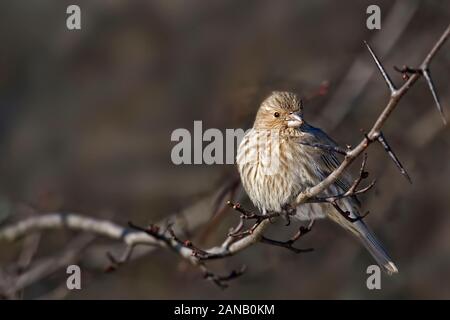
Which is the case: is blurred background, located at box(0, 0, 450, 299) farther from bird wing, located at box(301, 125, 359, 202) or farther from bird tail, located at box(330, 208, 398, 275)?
bird wing, located at box(301, 125, 359, 202)

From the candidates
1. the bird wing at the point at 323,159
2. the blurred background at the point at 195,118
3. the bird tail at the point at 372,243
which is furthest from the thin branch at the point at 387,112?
the blurred background at the point at 195,118

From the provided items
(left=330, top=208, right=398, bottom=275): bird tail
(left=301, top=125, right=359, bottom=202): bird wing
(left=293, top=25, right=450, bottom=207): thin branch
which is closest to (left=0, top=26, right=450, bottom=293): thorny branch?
(left=293, top=25, right=450, bottom=207): thin branch

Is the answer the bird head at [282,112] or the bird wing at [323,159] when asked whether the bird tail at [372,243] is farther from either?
the bird head at [282,112]

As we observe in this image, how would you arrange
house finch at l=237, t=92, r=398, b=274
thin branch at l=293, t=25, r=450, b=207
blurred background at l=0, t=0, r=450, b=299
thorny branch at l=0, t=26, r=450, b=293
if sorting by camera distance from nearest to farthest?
1. thin branch at l=293, t=25, r=450, b=207
2. thorny branch at l=0, t=26, r=450, b=293
3. house finch at l=237, t=92, r=398, b=274
4. blurred background at l=0, t=0, r=450, b=299

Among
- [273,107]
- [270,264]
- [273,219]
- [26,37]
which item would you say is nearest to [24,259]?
[270,264]

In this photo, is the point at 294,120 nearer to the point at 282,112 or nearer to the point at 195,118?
the point at 282,112

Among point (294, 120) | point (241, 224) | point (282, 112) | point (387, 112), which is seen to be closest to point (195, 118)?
point (282, 112)

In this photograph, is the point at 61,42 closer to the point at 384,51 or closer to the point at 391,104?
the point at 384,51
